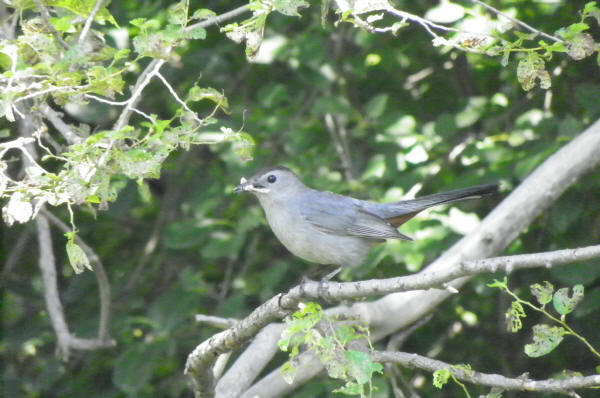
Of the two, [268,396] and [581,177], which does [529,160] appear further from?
[268,396]

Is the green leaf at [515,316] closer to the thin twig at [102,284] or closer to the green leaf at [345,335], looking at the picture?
the green leaf at [345,335]

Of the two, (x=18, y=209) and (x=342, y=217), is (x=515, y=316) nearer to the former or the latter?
(x=18, y=209)

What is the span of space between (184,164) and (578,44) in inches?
138

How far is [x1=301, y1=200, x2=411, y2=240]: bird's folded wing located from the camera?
14.9 ft

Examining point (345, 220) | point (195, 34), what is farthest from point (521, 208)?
point (195, 34)

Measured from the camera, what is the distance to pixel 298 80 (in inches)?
225

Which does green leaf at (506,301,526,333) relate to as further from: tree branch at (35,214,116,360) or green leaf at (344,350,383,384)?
tree branch at (35,214,116,360)

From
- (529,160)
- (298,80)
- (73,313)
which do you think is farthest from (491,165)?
(73,313)

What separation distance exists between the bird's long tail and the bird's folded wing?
100mm

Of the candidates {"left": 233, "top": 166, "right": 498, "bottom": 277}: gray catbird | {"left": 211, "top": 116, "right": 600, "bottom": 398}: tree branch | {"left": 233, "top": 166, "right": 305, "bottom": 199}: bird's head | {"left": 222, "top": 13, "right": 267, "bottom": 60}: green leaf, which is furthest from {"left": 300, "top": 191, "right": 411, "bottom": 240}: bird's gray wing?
{"left": 222, "top": 13, "right": 267, "bottom": 60}: green leaf

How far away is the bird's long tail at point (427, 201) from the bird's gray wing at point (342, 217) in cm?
10

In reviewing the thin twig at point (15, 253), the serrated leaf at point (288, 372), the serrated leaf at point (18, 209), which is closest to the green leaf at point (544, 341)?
the serrated leaf at point (288, 372)

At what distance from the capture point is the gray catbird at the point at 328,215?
14.6 feet

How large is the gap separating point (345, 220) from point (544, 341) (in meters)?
2.13
